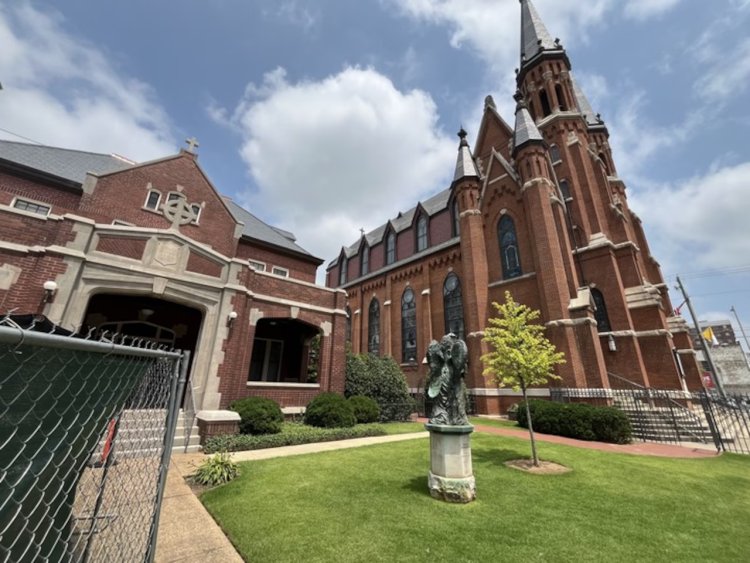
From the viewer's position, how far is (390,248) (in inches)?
1240

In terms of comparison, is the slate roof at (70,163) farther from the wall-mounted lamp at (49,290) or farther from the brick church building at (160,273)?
the wall-mounted lamp at (49,290)

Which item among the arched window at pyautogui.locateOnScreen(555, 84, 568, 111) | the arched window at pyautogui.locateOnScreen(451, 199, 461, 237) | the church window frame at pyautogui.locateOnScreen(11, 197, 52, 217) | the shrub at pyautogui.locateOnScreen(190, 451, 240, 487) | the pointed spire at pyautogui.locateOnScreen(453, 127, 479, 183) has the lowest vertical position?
the shrub at pyautogui.locateOnScreen(190, 451, 240, 487)

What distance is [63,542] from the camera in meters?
2.44

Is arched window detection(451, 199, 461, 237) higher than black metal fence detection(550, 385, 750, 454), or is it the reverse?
arched window detection(451, 199, 461, 237)

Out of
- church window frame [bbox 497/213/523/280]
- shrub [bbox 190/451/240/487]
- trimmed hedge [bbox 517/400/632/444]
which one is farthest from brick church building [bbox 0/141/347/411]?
church window frame [bbox 497/213/523/280]

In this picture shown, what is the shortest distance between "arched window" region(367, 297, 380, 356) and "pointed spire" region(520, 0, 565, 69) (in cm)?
2511

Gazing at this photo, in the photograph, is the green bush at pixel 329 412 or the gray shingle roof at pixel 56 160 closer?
the green bush at pixel 329 412

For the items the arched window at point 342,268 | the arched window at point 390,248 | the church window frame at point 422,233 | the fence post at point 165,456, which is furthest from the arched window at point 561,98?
the fence post at point 165,456

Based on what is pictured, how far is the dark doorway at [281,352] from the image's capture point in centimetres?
1653

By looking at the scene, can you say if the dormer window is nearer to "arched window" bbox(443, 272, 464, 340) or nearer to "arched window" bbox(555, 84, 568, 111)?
"arched window" bbox(443, 272, 464, 340)

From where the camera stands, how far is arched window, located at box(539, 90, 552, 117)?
25.4m

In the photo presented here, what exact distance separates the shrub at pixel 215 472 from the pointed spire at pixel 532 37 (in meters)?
34.9

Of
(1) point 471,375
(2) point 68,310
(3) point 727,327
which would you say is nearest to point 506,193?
(1) point 471,375

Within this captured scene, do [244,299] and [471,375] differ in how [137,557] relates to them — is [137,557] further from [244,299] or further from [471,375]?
[471,375]
